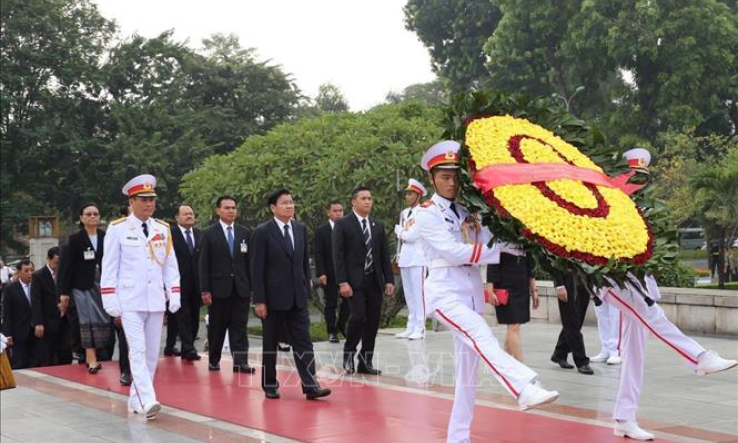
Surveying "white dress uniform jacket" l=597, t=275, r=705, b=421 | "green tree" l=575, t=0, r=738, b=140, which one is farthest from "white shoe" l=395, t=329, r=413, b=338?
"green tree" l=575, t=0, r=738, b=140

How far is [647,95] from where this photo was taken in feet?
123

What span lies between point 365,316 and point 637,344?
3937 millimetres

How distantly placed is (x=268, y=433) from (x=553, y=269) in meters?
2.60

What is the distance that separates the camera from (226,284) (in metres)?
11.0

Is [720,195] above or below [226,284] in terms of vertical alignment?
above

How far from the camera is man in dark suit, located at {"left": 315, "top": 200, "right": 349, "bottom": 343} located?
13.3 m

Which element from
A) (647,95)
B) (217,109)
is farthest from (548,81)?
(217,109)

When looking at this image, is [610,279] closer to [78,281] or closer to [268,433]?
[268,433]

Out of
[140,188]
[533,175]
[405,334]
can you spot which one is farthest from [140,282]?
[405,334]

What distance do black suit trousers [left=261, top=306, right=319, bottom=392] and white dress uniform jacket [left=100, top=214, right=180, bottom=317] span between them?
896 millimetres

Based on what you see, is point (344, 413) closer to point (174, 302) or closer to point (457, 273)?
point (174, 302)

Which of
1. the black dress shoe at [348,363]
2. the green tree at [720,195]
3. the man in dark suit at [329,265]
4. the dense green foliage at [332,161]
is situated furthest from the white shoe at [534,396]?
the green tree at [720,195]

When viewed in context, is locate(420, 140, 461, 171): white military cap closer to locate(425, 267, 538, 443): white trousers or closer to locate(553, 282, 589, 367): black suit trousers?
locate(425, 267, 538, 443): white trousers

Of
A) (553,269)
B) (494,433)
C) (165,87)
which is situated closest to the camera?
(553,269)
